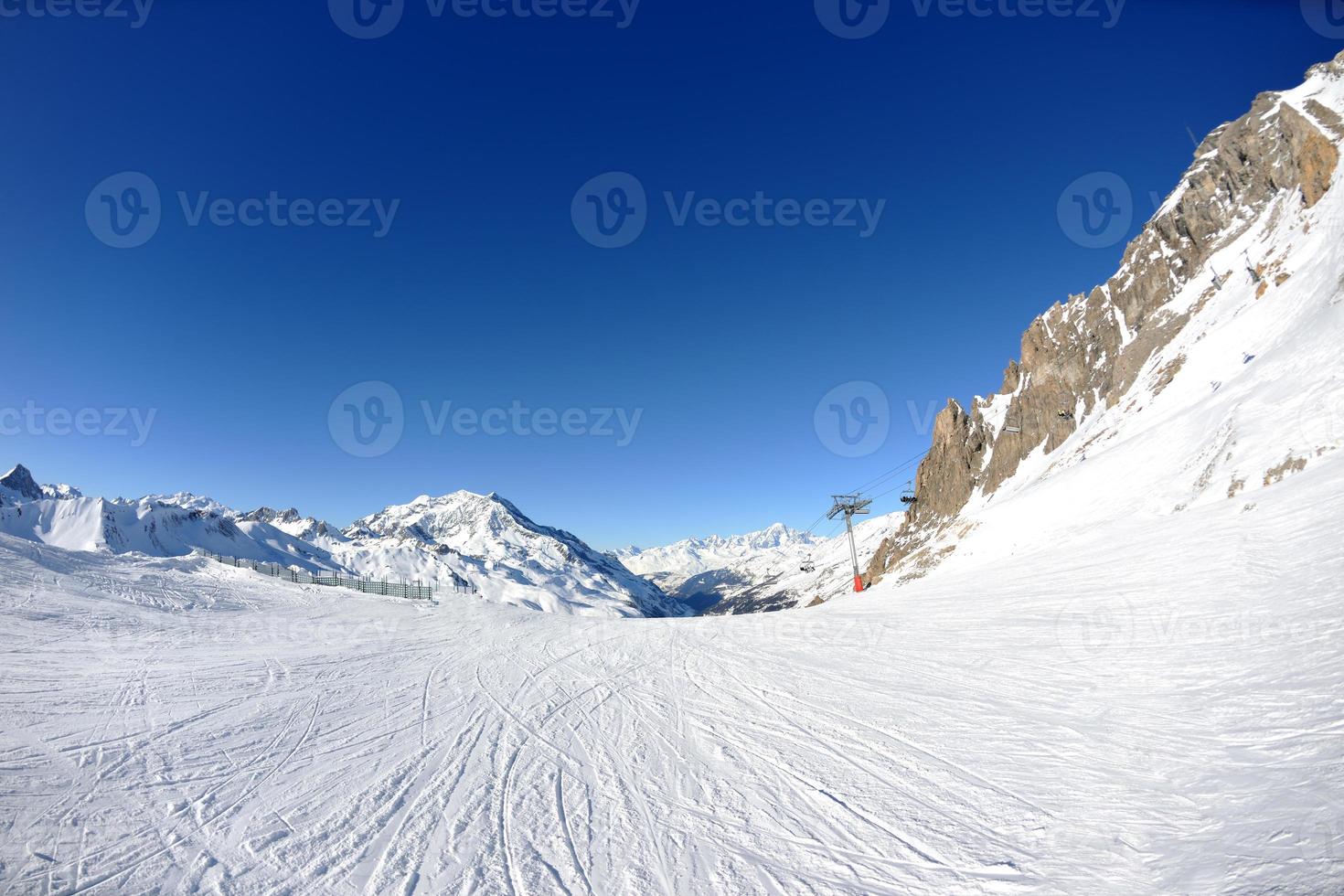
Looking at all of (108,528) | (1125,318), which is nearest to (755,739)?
(1125,318)

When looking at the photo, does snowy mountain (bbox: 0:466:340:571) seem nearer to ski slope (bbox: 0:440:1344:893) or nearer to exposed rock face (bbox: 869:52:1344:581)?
exposed rock face (bbox: 869:52:1344:581)

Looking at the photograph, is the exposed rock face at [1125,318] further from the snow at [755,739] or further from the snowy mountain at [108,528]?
the snowy mountain at [108,528]

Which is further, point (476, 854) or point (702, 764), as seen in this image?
point (702, 764)

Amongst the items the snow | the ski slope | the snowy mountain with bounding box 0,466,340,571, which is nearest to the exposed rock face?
the snow

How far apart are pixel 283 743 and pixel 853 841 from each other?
820 cm

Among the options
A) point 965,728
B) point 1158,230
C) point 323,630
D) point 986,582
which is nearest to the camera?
point 965,728

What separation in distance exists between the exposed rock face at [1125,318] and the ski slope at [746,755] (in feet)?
107

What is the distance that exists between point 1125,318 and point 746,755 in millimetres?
89092

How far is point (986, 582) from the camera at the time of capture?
Answer: 20625 mm

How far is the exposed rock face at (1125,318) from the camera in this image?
53031mm

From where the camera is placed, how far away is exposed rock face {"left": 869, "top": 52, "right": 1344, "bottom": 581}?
53.0 m

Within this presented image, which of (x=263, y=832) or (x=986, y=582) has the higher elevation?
(x=986, y=582)

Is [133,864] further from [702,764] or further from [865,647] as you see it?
[865,647]

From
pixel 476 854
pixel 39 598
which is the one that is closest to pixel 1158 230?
pixel 476 854
